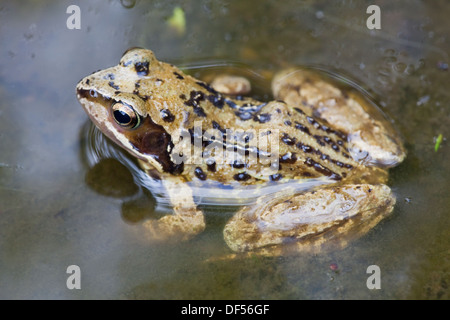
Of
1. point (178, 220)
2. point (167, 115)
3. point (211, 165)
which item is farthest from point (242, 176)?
point (167, 115)

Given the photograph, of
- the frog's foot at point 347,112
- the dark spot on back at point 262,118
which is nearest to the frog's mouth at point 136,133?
the dark spot on back at point 262,118

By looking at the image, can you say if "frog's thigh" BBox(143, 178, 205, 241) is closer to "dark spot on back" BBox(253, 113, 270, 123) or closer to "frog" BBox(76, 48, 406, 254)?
"frog" BBox(76, 48, 406, 254)

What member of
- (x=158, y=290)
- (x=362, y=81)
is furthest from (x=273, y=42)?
(x=158, y=290)

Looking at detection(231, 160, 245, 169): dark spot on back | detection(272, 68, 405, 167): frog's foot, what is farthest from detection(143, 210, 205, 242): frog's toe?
detection(272, 68, 405, 167): frog's foot

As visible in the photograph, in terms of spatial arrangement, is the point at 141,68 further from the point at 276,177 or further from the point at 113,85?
the point at 276,177

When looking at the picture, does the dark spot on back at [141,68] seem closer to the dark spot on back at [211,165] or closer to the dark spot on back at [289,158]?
the dark spot on back at [211,165]
